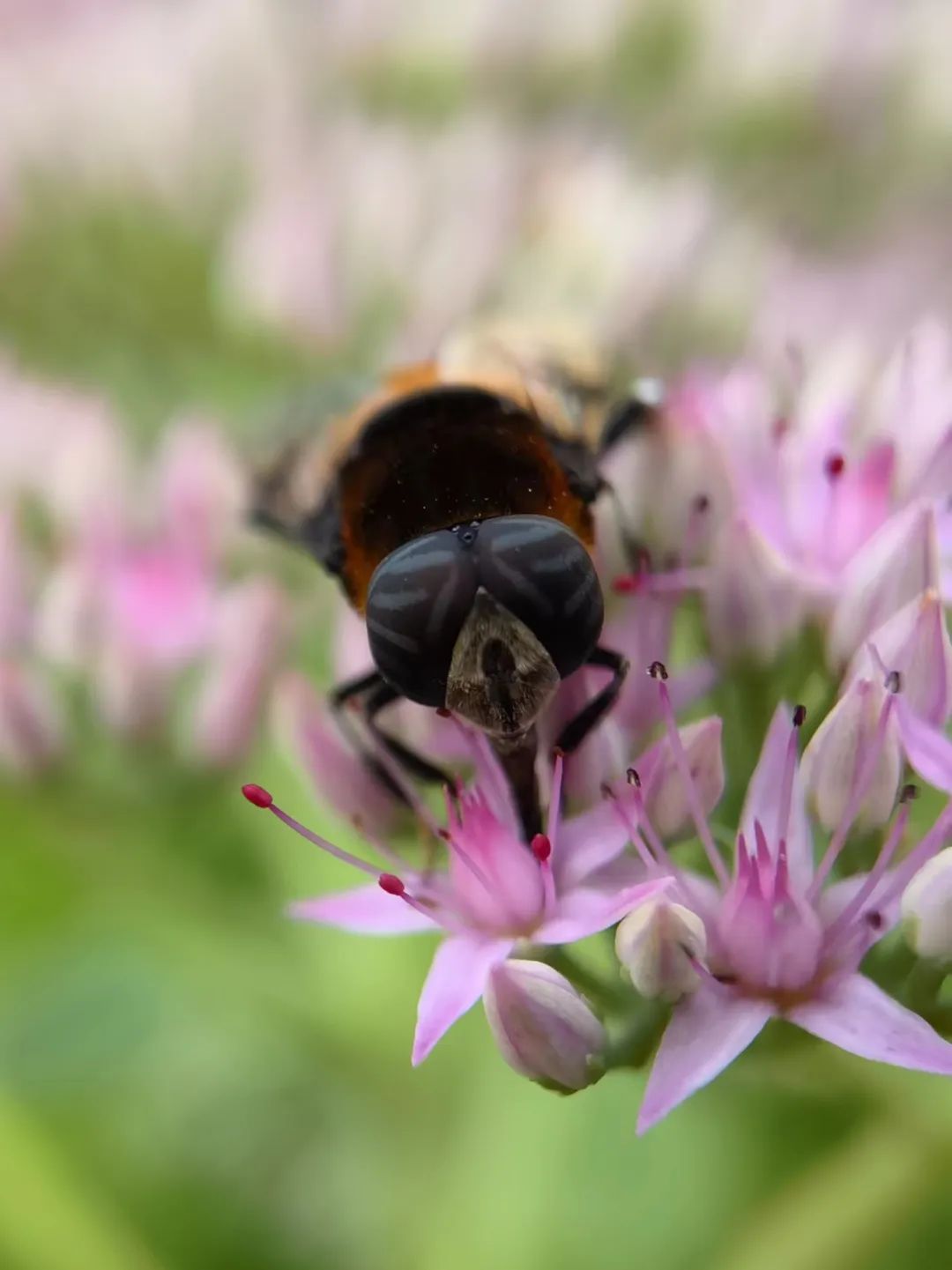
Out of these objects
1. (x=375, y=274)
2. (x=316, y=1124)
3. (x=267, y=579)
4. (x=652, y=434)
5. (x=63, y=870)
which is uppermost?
(x=652, y=434)

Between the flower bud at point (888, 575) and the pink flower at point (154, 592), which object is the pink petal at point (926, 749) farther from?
the pink flower at point (154, 592)

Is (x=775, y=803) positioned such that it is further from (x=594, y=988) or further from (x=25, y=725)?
(x=25, y=725)

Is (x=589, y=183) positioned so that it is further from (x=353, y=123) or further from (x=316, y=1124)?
(x=316, y=1124)

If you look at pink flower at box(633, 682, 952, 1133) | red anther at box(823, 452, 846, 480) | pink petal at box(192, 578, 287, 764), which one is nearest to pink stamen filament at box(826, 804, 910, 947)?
pink flower at box(633, 682, 952, 1133)

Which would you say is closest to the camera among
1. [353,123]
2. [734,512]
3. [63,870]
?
[734,512]

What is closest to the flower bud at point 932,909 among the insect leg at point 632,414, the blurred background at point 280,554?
the blurred background at point 280,554

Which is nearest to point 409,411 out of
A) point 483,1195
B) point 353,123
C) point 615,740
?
point 615,740

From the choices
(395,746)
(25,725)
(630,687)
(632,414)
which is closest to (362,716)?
(395,746)
